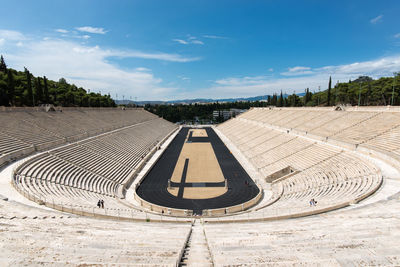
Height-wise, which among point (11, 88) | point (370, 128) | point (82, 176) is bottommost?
point (82, 176)

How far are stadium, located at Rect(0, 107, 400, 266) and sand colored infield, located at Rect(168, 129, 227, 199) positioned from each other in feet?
0.68

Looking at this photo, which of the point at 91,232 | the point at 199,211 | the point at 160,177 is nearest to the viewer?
the point at 91,232

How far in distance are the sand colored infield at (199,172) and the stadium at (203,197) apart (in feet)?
0.68

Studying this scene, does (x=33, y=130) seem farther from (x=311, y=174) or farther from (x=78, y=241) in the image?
(x=311, y=174)

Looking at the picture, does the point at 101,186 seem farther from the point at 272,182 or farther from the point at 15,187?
the point at 272,182

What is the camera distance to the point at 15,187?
11.9m

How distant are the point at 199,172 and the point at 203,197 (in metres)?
6.75

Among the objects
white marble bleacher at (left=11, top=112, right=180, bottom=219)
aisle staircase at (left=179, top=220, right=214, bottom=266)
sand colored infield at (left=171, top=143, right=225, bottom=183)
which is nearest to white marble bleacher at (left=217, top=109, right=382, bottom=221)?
aisle staircase at (left=179, top=220, right=214, bottom=266)

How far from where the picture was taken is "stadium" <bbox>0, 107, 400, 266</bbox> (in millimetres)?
6773

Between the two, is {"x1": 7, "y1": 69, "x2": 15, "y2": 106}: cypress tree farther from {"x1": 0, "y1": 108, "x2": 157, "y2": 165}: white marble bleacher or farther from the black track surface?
the black track surface

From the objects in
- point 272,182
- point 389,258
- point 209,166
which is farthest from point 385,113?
point 389,258

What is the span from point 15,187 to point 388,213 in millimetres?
18021

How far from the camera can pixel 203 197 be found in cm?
1773

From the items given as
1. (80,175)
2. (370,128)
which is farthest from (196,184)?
(370,128)
